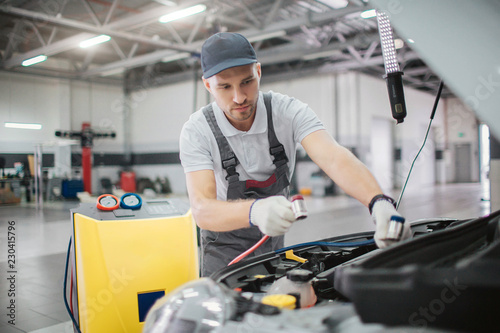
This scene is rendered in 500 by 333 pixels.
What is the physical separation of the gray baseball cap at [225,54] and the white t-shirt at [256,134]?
0.27 metres

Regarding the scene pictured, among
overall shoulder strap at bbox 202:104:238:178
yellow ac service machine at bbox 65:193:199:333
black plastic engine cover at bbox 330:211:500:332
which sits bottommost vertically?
yellow ac service machine at bbox 65:193:199:333

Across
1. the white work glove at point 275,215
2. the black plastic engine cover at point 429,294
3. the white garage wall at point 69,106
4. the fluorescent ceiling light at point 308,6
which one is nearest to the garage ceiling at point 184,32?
the fluorescent ceiling light at point 308,6

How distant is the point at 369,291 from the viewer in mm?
599

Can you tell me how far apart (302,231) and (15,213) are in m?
6.09

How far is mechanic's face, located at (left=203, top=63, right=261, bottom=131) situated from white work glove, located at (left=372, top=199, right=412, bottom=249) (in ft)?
1.82

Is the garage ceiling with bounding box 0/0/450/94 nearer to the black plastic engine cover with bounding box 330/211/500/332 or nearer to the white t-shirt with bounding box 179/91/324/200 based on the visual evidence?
the white t-shirt with bounding box 179/91/324/200

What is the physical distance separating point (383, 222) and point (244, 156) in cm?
72

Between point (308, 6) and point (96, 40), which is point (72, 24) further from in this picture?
point (308, 6)

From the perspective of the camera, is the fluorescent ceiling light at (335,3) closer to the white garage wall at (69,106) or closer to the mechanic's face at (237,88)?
the white garage wall at (69,106)

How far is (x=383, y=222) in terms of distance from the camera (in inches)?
38.4

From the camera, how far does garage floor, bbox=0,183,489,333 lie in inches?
102

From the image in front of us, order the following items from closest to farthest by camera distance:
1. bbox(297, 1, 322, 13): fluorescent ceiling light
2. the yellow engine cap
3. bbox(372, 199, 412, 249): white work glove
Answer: the yellow engine cap, bbox(372, 199, 412, 249): white work glove, bbox(297, 1, 322, 13): fluorescent ceiling light

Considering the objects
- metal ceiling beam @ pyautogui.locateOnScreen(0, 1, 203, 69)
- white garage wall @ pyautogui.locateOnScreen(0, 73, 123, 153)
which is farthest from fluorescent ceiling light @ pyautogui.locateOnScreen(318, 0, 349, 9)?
white garage wall @ pyautogui.locateOnScreen(0, 73, 123, 153)

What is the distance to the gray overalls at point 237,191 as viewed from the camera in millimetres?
1517
